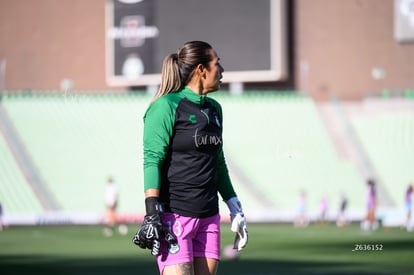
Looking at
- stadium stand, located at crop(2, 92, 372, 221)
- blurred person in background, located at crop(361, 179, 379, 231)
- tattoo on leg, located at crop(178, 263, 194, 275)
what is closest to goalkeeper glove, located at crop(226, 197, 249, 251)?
tattoo on leg, located at crop(178, 263, 194, 275)

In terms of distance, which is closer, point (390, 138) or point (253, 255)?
point (253, 255)

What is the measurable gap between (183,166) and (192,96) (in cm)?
A: 40

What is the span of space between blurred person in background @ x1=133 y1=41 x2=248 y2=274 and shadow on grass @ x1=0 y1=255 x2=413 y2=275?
27.5ft

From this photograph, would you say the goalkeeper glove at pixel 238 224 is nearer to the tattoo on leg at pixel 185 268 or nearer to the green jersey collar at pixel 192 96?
the tattoo on leg at pixel 185 268

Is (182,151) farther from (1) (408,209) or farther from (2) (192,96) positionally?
(1) (408,209)

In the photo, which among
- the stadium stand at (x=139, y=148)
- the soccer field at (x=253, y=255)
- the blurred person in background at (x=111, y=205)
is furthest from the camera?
the stadium stand at (x=139, y=148)

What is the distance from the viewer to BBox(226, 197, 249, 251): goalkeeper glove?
19.5 feet

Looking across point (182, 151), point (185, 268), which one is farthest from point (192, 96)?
point (185, 268)

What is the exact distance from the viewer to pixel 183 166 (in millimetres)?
5613

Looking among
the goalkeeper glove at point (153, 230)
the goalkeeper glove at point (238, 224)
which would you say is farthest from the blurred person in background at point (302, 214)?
the goalkeeper glove at point (153, 230)

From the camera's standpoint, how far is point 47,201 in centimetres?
4038

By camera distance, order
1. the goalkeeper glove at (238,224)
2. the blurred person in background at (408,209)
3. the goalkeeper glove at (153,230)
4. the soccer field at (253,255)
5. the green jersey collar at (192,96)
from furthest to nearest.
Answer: the blurred person in background at (408,209) < the soccer field at (253,255) < the goalkeeper glove at (238,224) < the green jersey collar at (192,96) < the goalkeeper glove at (153,230)

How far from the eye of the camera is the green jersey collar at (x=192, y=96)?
5.68 m

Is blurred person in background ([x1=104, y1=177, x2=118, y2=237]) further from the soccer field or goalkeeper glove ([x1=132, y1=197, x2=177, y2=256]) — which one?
goalkeeper glove ([x1=132, y1=197, x2=177, y2=256])
